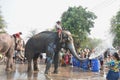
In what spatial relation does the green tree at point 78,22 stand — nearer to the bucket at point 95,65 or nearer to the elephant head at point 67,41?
the bucket at point 95,65

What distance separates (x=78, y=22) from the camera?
56.9 m

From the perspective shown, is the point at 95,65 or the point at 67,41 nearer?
the point at 67,41

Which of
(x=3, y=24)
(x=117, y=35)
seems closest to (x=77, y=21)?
(x=117, y=35)

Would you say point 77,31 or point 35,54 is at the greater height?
point 77,31

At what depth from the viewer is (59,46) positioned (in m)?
15.9

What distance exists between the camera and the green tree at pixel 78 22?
185ft

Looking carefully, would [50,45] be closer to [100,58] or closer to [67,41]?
[67,41]

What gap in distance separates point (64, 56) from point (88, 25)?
111ft

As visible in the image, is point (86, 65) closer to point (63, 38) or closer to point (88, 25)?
point (63, 38)

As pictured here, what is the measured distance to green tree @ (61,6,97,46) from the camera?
56.5 metres

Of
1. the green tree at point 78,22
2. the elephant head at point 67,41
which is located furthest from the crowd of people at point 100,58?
the green tree at point 78,22

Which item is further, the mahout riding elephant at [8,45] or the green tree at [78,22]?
the green tree at [78,22]

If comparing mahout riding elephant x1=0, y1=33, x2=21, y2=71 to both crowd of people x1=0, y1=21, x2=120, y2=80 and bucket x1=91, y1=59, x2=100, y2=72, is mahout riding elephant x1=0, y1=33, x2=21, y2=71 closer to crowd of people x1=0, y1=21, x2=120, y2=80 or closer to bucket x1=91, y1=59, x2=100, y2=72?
crowd of people x1=0, y1=21, x2=120, y2=80

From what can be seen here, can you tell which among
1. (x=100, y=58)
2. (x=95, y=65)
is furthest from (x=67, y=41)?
(x=100, y=58)
